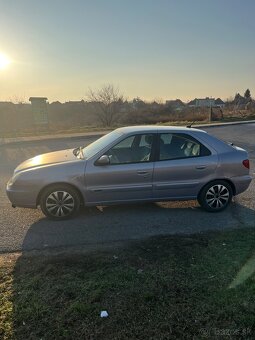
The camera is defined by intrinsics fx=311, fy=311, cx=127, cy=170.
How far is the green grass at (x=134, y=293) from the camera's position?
263cm

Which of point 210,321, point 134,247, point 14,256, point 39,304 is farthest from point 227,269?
point 14,256

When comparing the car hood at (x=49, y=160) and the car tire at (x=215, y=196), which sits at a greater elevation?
the car hood at (x=49, y=160)

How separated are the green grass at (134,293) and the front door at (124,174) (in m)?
1.29

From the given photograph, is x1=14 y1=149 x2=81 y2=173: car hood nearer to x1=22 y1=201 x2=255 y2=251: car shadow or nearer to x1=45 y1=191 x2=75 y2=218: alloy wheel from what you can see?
x1=45 y1=191 x2=75 y2=218: alloy wheel

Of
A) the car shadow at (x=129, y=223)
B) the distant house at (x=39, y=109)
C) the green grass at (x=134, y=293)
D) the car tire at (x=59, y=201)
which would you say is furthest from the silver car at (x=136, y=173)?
the distant house at (x=39, y=109)

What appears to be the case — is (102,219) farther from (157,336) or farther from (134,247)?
(157,336)

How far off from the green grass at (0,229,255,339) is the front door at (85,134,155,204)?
1285mm

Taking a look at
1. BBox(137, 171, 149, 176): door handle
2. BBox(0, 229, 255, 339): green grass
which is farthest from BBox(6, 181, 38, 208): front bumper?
BBox(137, 171, 149, 176): door handle

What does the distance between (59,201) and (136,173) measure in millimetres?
1358

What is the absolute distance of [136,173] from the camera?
5242mm

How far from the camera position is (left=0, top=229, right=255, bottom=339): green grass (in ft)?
8.63

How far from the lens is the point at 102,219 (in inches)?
208

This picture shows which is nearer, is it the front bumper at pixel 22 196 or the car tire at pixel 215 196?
the front bumper at pixel 22 196

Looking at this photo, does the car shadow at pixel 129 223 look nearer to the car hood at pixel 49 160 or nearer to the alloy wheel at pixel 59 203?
the alloy wheel at pixel 59 203
